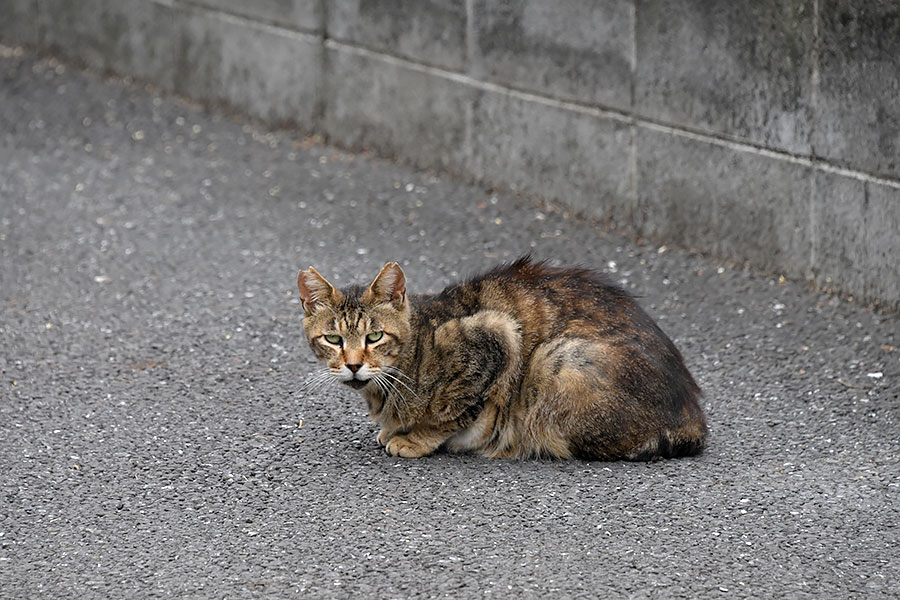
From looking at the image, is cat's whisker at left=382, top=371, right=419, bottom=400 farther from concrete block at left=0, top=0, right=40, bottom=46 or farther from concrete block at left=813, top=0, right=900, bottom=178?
concrete block at left=0, top=0, right=40, bottom=46

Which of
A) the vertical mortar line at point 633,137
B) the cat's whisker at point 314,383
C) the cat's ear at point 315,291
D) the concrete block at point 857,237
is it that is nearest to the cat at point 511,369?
the cat's ear at point 315,291

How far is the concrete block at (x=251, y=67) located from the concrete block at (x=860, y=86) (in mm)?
3613

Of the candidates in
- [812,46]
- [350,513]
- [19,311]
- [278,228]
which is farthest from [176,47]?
[350,513]

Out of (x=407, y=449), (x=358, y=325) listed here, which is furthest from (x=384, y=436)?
(x=358, y=325)

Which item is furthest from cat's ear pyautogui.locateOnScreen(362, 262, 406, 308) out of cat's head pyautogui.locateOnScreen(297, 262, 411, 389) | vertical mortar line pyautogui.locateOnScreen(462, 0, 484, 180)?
vertical mortar line pyautogui.locateOnScreen(462, 0, 484, 180)

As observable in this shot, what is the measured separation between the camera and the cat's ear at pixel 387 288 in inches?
183

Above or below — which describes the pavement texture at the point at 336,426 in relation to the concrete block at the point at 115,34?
below

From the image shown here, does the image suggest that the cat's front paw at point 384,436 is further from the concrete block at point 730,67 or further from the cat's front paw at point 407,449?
the concrete block at point 730,67

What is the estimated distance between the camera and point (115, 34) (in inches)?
380

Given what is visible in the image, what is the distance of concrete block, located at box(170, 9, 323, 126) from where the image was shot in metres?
8.45

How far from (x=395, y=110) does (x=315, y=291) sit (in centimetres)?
354

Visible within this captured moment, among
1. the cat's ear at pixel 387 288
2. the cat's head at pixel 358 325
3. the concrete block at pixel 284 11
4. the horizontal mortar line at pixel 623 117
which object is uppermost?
the concrete block at pixel 284 11

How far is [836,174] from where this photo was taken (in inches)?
236

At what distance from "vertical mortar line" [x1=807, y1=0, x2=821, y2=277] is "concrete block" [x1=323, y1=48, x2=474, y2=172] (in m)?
2.26
